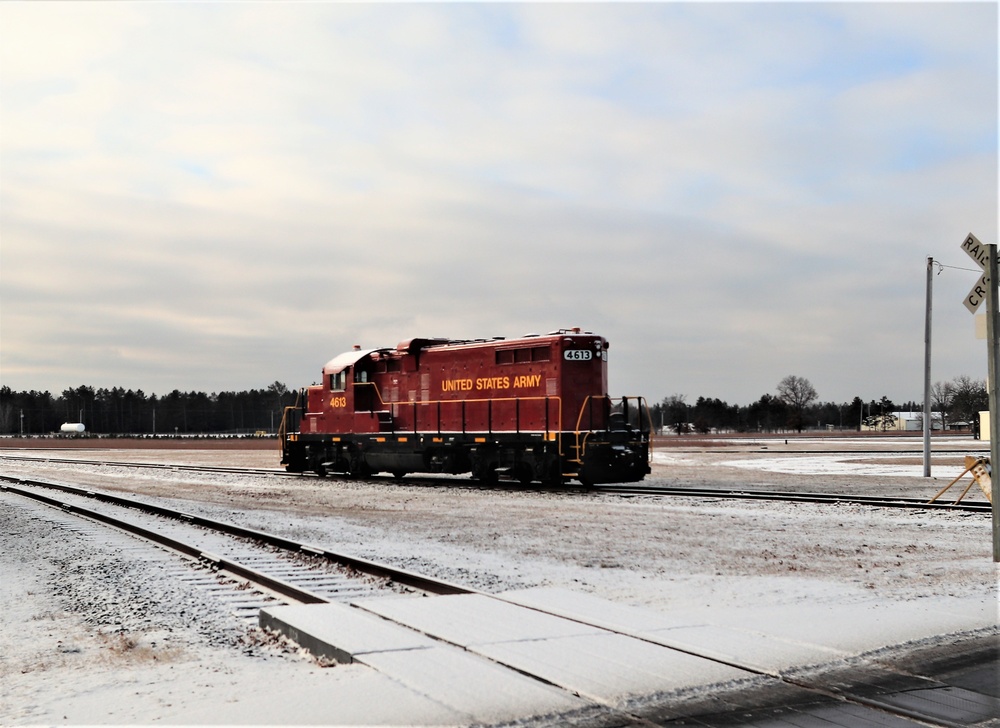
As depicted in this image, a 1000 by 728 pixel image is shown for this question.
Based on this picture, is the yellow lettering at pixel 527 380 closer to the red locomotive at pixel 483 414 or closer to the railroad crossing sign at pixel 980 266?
the red locomotive at pixel 483 414

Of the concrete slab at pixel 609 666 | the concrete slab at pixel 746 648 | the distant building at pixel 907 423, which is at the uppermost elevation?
the concrete slab at pixel 609 666

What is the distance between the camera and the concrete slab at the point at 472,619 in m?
6.95

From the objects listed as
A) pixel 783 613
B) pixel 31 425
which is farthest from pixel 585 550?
pixel 31 425

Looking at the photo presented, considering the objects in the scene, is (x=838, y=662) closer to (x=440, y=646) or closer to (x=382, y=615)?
(x=440, y=646)

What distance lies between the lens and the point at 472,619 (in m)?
7.55

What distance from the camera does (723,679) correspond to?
589 centimetres

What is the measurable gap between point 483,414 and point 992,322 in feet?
53.8

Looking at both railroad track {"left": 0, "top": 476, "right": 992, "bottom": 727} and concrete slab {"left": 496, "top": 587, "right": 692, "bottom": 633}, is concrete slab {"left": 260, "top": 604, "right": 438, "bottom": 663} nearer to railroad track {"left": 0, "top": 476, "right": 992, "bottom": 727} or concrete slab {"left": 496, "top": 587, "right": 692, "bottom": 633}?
railroad track {"left": 0, "top": 476, "right": 992, "bottom": 727}

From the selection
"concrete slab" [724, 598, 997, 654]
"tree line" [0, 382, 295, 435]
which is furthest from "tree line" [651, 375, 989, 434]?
"concrete slab" [724, 598, 997, 654]

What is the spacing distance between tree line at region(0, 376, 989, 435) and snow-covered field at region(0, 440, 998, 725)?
125757 mm

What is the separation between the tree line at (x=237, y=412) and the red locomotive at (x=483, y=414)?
379ft

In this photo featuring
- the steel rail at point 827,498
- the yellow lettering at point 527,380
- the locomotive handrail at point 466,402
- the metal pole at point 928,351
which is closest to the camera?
the steel rail at point 827,498

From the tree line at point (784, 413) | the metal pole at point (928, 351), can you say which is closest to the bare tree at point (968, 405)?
the tree line at point (784, 413)

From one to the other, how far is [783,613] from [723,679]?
2.43 metres
